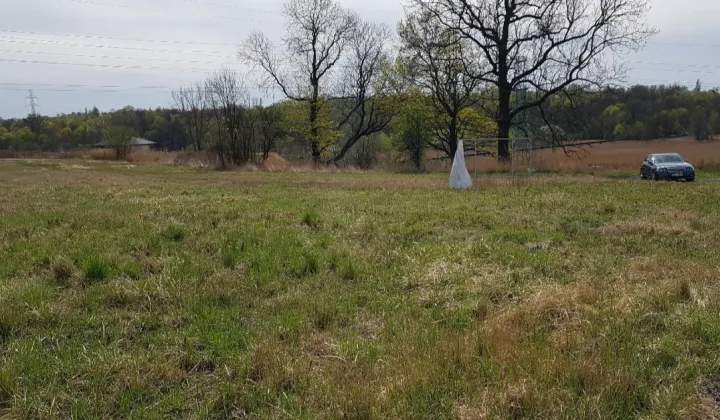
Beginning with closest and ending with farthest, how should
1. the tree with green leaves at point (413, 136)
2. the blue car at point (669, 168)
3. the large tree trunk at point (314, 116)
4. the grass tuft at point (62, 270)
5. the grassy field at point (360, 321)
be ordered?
the grassy field at point (360, 321) → the grass tuft at point (62, 270) → the blue car at point (669, 168) → the tree with green leaves at point (413, 136) → the large tree trunk at point (314, 116)

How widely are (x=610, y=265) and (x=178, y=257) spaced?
19.8 feet

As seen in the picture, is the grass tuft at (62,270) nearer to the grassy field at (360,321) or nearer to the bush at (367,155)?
the grassy field at (360,321)

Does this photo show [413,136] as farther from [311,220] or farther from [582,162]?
[311,220]

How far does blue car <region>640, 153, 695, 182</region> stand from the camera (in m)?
23.1

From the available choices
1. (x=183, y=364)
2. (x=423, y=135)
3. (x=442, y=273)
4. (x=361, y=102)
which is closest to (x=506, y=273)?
(x=442, y=273)

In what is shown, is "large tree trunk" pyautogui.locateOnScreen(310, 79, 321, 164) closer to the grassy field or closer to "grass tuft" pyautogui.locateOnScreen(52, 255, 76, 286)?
the grassy field

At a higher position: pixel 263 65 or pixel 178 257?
pixel 263 65

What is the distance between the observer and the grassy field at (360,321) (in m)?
3.11

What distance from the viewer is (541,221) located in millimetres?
9914

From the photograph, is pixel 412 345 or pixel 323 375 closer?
pixel 323 375

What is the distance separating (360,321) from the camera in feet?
15.4

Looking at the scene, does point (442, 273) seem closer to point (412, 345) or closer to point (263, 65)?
point (412, 345)

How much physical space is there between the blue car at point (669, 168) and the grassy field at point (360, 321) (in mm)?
16654

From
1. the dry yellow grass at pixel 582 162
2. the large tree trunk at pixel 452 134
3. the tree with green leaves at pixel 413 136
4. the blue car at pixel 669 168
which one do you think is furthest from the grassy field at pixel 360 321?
the large tree trunk at pixel 452 134
